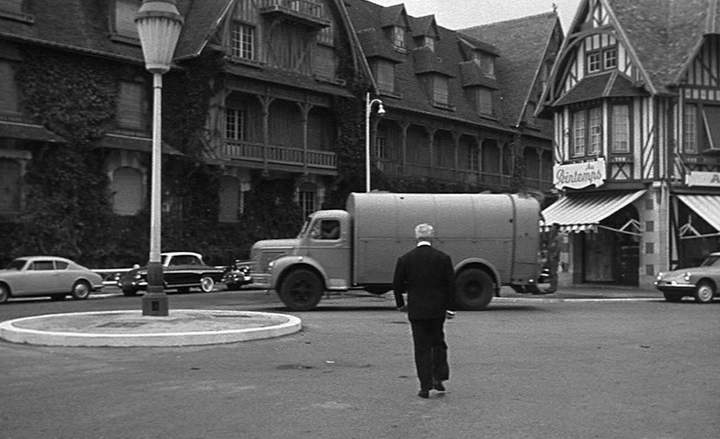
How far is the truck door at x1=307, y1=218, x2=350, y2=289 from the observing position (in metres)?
22.3

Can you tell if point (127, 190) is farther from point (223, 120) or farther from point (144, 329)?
point (144, 329)

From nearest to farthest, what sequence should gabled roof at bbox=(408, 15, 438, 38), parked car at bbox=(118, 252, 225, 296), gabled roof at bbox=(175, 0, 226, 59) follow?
parked car at bbox=(118, 252, 225, 296)
gabled roof at bbox=(175, 0, 226, 59)
gabled roof at bbox=(408, 15, 438, 38)

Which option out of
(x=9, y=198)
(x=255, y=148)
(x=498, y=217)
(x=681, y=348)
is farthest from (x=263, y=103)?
(x=681, y=348)

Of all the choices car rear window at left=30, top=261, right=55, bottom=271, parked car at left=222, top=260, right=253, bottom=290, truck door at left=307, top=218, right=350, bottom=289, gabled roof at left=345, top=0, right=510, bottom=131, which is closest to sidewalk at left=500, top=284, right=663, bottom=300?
truck door at left=307, top=218, right=350, bottom=289

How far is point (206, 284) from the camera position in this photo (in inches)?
1264

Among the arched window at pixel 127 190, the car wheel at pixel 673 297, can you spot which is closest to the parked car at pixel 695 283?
the car wheel at pixel 673 297

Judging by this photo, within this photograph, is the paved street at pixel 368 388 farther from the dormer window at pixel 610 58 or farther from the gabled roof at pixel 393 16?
the gabled roof at pixel 393 16

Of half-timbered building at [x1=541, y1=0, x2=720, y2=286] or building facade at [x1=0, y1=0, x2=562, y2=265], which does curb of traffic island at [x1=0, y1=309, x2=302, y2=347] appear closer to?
building facade at [x1=0, y1=0, x2=562, y2=265]

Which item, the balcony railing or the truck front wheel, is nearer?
the truck front wheel

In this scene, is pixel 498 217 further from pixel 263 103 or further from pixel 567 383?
pixel 263 103

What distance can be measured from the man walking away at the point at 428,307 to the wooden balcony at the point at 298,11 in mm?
31613

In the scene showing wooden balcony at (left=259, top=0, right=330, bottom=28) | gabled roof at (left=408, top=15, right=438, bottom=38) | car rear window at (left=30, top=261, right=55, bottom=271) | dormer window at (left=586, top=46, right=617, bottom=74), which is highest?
gabled roof at (left=408, top=15, right=438, bottom=38)

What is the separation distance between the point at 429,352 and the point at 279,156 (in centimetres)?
3117

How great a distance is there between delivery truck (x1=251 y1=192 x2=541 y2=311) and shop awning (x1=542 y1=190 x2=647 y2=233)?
9.66 m
